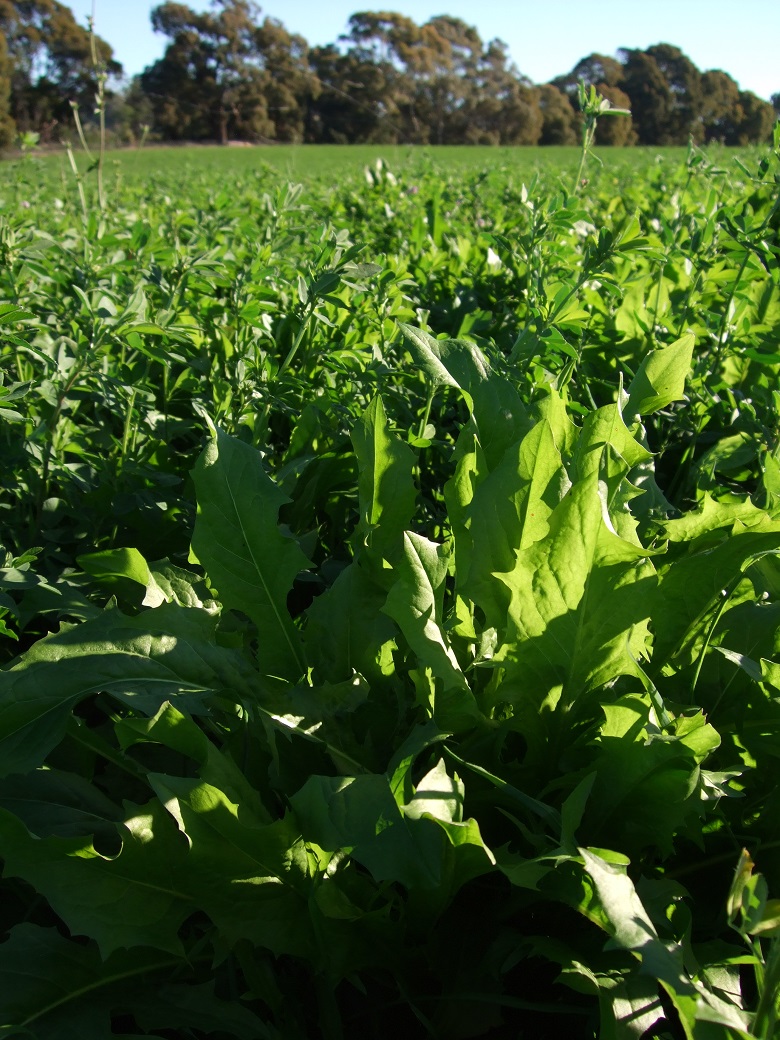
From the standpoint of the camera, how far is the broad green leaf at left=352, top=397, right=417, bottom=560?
160 centimetres

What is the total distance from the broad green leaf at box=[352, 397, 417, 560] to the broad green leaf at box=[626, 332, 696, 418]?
0.47m

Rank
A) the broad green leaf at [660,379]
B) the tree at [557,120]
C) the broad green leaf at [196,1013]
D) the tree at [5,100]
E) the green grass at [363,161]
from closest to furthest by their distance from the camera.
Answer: the broad green leaf at [196,1013] → the broad green leaf at [660,379] → the green grass at [363,161] → the tree at [5,100] → the tree at [557,120]

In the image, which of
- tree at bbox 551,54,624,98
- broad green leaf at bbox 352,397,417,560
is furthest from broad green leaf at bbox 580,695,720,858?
tree at bbox 551,54,624,98

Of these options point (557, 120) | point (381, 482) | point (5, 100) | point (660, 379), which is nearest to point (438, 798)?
point (381, 482)

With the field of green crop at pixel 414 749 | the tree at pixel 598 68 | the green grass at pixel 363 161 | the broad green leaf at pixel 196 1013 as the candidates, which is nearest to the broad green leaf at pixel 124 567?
the field of green crop at pixel 414 749

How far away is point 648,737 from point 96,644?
34.2 inches

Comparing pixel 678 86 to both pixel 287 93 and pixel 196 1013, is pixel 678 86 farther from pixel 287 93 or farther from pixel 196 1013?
pixel 196 1013

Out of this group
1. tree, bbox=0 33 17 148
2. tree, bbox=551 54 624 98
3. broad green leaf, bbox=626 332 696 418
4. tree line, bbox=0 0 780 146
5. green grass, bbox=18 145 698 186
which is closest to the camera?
broad green leaf, bbox=626 332 696 418

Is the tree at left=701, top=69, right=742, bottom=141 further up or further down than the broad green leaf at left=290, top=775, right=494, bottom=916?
further up

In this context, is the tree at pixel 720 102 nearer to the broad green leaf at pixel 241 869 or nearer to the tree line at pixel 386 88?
the tree line at pixel 386 88

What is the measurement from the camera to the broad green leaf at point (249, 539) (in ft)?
5.36

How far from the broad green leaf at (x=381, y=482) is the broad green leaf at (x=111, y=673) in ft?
1.14

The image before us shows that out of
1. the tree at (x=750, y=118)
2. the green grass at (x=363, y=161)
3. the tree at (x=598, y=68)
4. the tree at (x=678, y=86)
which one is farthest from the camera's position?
the tree at (x=598, y=68)

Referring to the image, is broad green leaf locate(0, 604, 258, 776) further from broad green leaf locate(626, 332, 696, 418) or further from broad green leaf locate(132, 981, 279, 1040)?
broad green leaf locate(626, 332, 696, 418)
